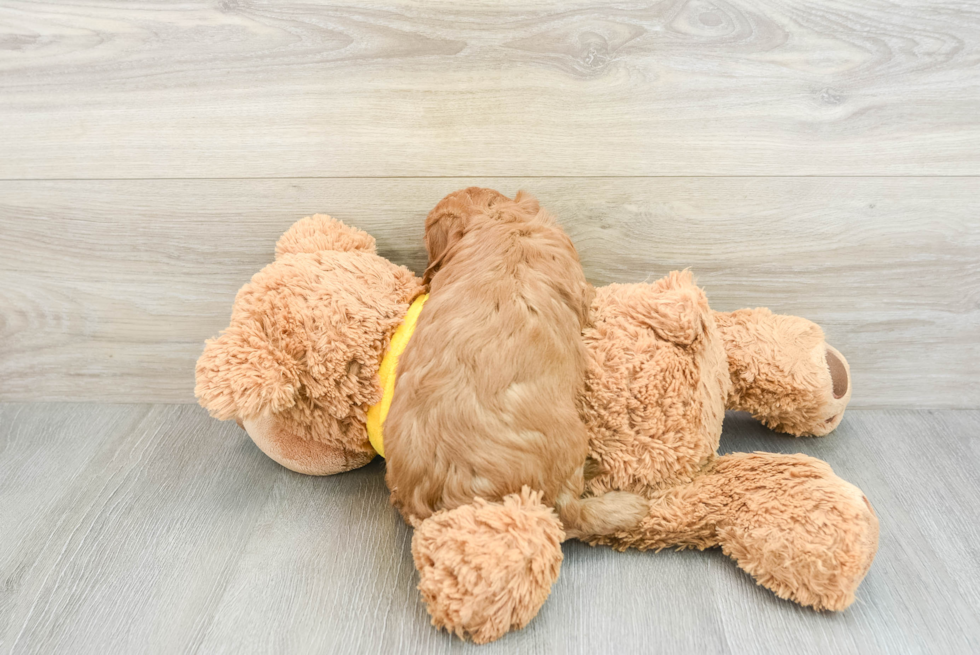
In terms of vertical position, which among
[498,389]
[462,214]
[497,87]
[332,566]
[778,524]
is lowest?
[332,566]

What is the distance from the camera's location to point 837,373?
2.91 feet

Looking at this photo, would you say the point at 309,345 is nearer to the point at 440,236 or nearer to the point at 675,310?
the point at 440,236

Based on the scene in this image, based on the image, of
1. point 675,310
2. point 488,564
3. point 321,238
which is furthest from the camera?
point 321,238

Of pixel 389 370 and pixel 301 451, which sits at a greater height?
pixel 389 370

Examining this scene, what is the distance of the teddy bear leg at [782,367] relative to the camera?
0.87 m

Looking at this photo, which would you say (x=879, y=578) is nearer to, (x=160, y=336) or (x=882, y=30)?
(x=882, y=30)

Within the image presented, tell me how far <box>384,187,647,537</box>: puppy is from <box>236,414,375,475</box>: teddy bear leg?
17 cm

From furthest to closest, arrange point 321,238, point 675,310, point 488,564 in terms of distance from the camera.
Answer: point 321,238 < point 675,310 < point 488,564

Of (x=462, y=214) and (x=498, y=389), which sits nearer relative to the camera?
(x=498, y=389)

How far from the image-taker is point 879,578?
73 cm

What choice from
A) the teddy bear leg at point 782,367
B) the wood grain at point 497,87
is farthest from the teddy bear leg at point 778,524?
the wood grain at point 497,87

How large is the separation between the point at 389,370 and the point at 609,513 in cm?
29

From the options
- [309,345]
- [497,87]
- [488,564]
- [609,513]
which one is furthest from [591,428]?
[497,87]

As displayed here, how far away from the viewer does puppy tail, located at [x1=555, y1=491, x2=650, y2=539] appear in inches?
29.0
